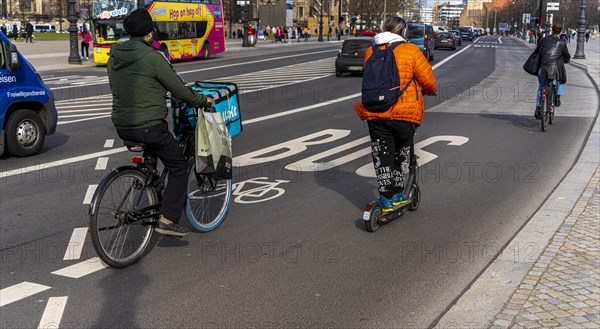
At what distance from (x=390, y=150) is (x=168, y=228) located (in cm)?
211

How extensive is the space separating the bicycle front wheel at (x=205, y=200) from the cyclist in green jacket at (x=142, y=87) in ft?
1.99

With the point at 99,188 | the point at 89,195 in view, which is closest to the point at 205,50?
the point at 89,195

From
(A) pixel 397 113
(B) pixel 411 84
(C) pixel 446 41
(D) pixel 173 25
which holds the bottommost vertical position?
(C) pixel 446 41

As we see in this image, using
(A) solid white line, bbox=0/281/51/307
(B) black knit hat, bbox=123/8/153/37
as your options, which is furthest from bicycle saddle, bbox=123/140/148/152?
(A) solid white line, bbox=0/281/51/307

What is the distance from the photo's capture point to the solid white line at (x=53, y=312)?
406 cm

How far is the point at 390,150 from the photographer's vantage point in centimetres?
600

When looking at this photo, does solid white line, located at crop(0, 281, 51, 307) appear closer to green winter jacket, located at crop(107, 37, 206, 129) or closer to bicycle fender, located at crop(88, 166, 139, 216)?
bicycle fender, located at crop(88, 166, 139, 216)

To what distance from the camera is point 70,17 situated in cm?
2950

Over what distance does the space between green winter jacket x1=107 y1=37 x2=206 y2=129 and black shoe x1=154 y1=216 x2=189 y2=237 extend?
820mm

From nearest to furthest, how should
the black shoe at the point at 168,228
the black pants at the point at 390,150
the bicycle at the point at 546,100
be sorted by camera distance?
the black shoe at the point at 168,228 < the black pants at the point at 390,150 < the bicycle at the point at 546,100

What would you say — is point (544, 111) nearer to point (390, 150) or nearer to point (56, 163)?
point (390, 150)

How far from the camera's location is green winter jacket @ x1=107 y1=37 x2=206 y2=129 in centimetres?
490

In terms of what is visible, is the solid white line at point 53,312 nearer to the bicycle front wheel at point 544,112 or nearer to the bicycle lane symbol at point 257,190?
the bicycle lane symbol at point 257,190

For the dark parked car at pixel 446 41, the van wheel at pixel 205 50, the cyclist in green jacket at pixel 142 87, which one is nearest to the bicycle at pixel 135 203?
the cyclist in green jacket at pixel 142 87
